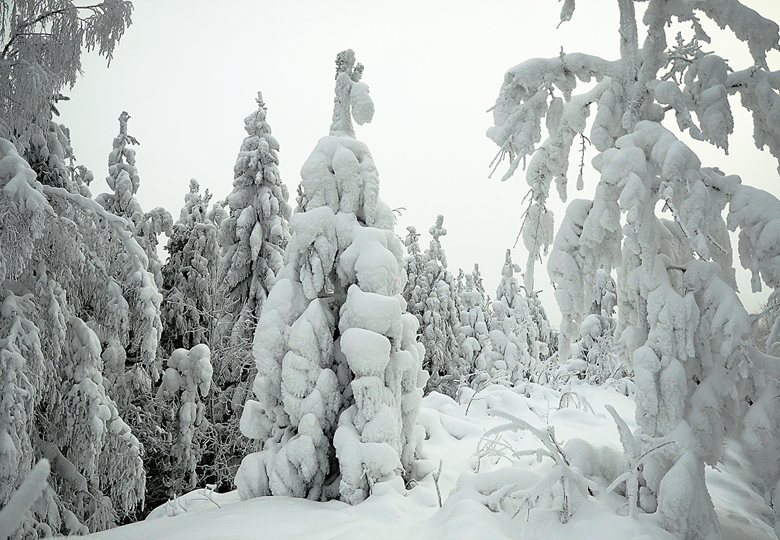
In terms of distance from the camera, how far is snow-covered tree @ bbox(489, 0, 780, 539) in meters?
3.89

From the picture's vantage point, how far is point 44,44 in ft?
17.7

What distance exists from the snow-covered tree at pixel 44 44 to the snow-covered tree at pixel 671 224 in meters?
4.35

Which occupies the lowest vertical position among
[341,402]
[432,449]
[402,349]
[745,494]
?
[745,494]

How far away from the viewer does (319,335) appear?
6309mm

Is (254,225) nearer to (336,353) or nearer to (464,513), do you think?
(336,353)

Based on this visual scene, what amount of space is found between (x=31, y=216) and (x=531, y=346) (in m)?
31.4

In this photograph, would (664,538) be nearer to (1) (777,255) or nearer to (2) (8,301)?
(1) (777,255)

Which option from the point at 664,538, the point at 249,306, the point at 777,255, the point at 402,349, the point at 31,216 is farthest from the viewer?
the point at 249,306

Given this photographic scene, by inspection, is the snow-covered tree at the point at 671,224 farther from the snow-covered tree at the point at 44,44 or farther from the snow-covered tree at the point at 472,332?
the snow-covered tree at the point at 472,332

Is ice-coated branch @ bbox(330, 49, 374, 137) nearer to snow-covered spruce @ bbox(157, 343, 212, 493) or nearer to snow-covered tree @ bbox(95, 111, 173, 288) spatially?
snow-covered spruce @ bbox(157, 343, 212, 493)

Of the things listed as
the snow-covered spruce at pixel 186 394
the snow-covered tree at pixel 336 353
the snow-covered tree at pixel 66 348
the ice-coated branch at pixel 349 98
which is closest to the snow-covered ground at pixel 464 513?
the snow-covered tree at pixel 336 353

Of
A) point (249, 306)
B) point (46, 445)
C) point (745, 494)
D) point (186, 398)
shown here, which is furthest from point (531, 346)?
point (46, 445)

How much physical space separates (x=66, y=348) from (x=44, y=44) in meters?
3.66

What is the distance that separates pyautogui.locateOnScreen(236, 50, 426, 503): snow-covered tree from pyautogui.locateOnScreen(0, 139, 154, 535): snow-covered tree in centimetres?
178
